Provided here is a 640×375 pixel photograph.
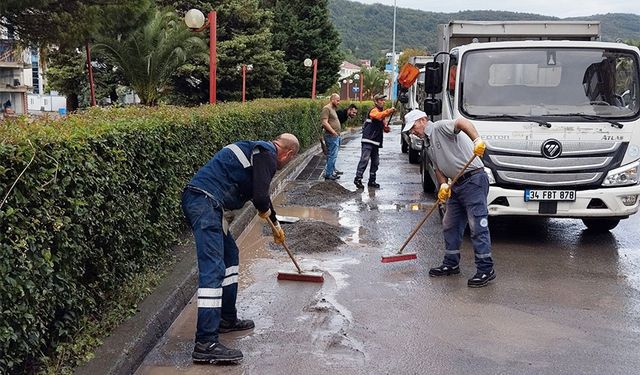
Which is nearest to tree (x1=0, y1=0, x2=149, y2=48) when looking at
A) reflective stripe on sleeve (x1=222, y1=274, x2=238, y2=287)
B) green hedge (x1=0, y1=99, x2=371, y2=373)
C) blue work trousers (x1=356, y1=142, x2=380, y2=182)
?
blue work trousers (x1=356, y1=142, x2=380, y2=182)

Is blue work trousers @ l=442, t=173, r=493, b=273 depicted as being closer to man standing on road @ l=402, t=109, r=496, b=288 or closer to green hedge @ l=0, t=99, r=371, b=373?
man standing on road @ l=402, t=109, r=496, b=288

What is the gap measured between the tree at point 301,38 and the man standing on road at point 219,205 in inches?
1120

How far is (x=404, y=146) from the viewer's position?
2122cm

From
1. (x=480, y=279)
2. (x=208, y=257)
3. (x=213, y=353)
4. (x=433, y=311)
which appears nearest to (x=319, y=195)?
(x=480, y=279)

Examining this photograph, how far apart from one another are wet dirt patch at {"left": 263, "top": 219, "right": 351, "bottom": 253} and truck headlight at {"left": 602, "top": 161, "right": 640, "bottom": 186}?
3.12 metres

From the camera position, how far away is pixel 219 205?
4754 millimetres

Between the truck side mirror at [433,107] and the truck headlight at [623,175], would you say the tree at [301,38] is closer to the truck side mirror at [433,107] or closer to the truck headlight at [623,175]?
the truck side mirror at [433,107]

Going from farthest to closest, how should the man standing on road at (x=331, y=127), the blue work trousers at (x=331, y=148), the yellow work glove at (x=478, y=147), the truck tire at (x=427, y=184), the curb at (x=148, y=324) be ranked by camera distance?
the blue work trousers at (x=331, y=148)
the man standing on road at (x=331, y=127)
the truck tire at (x=427, y=184)
the yellow work glove at (x=478, y=147)
the curb at (x=148, y=324)

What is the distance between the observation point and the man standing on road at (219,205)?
4594mm

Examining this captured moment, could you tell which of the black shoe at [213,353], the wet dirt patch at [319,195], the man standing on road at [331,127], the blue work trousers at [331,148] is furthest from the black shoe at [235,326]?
the blue work trousers at [331,148]

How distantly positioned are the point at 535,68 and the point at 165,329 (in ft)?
17.6

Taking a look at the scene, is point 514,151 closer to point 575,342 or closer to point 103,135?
point 575,342

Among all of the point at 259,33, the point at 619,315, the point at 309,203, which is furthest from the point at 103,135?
the point at 259,33

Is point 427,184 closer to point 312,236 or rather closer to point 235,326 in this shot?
point 312,236
